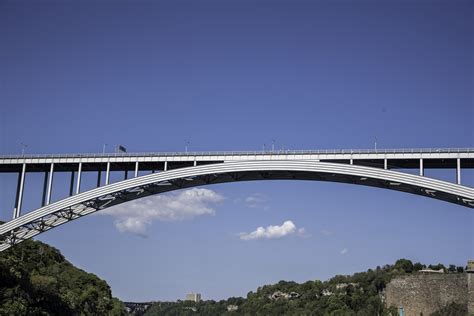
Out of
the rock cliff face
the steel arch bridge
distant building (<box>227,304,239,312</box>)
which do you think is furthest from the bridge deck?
distant building (<box>227,304,239,312</box>)

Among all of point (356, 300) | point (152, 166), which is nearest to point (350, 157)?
point (152, 166)

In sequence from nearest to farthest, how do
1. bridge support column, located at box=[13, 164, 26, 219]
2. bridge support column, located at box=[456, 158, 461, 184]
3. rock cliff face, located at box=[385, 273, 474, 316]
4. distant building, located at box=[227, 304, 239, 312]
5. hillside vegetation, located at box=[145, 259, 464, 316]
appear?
bridge support column, located at box=[456, 158, 461, 184], bridge support column, located at box=[13, 164, 26, 219], rock cliff face, located at box=[385, 273, 474, 316], hillside vegetation, located at box=[145, 259, 464, 316], distant building, located at box=[227, 304, 239, 312]

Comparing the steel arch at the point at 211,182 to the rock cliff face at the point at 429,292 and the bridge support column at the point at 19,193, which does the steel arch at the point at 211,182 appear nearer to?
the bridge support column at the point at 19,193

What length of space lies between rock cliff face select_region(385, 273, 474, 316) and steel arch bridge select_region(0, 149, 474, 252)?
2246cm

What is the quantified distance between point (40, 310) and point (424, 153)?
21609 mm

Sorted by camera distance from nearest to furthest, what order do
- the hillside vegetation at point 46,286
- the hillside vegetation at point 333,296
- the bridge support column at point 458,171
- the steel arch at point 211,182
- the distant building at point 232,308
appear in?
1. the bridge support column at point 458,171
2. the steel arch at point 211,182
3. the hillside vegetation at point 46,286
4. the hillside vegetation at point 333,296
5. the distant building at point 232,308

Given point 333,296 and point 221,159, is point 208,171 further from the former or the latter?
point 333,296

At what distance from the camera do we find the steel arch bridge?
29656 millimetres

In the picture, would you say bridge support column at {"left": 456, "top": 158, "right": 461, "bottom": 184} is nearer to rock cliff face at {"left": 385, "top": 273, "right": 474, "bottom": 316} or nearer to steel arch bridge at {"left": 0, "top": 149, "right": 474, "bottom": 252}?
steel arch bridge at {"left": 0, "top": 149, "right": 474, "bottom": 252}

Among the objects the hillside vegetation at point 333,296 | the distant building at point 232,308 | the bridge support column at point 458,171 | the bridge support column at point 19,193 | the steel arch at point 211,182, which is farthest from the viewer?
the distant building at point 232,308

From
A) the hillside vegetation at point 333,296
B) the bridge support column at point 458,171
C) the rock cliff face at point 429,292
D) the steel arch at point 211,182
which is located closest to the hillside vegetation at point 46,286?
the steel arch at point 211,182

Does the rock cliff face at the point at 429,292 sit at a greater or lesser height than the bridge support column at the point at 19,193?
lesser

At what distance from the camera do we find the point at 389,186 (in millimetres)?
30547

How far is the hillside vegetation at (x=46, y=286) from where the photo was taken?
3447cm
